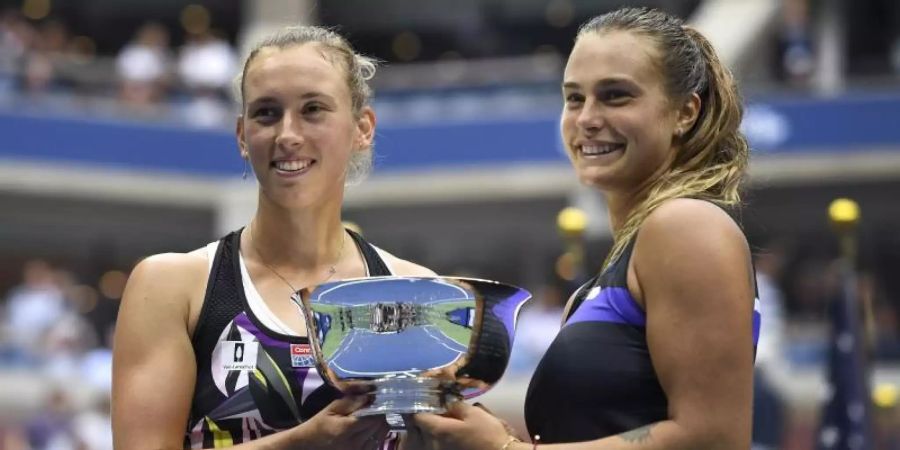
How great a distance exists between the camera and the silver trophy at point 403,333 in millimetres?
2383

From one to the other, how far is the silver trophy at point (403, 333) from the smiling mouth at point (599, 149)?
299 millimetres

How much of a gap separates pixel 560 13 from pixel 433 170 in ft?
20.2

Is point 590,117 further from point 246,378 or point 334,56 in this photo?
point 246,378

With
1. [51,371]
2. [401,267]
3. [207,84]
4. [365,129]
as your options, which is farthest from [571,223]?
[207,84]

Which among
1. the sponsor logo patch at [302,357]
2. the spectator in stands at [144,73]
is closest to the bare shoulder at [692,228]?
the sponsor logo patch at [302,357]

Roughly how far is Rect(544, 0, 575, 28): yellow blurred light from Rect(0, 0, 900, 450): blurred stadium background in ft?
8.27

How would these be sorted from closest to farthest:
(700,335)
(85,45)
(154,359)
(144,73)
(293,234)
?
(700,335), (154,359), (293,234), (144,73), (85,45)

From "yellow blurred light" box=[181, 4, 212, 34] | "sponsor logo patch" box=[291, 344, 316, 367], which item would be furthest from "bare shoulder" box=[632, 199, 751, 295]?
"yellow blurred light" box=[181, 4, 212, 34]

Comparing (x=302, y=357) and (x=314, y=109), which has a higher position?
(x=314, y=109)

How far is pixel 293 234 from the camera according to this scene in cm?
293

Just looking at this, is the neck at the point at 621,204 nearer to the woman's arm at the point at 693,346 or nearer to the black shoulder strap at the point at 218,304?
the woman's arm at the point at 693,346

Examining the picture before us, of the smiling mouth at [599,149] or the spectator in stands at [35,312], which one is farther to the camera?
the spectator in stands at [35,312]

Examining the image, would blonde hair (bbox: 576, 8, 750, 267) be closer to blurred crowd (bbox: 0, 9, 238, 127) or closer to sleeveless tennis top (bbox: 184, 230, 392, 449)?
sleeveless tennis top (bbox: 184, 230, 392, 449)

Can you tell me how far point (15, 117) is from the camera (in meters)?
14.6
